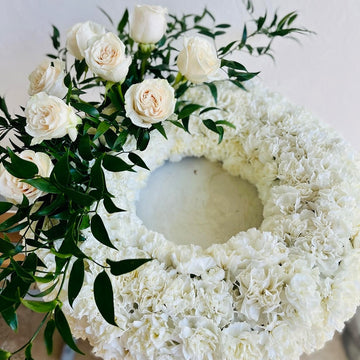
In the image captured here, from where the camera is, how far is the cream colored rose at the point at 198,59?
62 cm

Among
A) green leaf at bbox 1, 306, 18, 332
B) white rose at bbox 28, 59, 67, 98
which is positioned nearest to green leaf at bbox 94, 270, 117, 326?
green leaf at bbox 1, 306, 18, 332

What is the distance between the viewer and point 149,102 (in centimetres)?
Answer: 57

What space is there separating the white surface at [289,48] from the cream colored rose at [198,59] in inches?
15.1

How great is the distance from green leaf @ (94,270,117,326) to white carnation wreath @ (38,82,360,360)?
0.15 meters

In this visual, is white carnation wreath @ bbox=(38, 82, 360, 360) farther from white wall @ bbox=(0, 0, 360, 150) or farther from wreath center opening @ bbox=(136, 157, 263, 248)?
white wall @ bbox=(0, 0, 360, 150)

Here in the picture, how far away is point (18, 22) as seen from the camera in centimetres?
97

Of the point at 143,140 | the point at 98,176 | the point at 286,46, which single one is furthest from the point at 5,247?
the point at 286,46

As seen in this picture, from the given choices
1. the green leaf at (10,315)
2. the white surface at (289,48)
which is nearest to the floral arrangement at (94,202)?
the green leaf at (10,315)

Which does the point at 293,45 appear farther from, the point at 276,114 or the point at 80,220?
the point at 80,220

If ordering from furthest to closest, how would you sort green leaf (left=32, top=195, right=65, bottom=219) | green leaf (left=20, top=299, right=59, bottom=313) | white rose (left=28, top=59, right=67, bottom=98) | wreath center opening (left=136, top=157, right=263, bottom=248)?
wreath center opening (left=136, top=157, right=263, bottom=248), white rose (left=28, top=59, right=67, bottom=98), green leaf (left=32, top=195, right=65, bottom=219), green leaf (left=20, top=299, right=59, bottom=313)

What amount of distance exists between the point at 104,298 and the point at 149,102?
0.30m

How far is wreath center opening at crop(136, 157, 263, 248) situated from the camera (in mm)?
718

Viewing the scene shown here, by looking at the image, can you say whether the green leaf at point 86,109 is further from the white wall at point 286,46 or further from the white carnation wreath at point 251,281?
the white wall at point 286,46

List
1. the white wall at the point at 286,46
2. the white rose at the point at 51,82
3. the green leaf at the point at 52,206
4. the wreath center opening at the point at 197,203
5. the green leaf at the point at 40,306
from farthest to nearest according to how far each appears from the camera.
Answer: the white wall at the point at 286,46 < the wreath center opening at the point at 197,203 < the white rose at the point at 51,82 < the green leaf at the point at 52,206 < the green leaf at the point at 40,306
